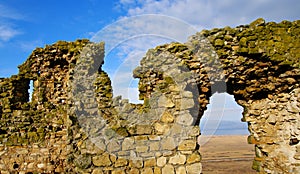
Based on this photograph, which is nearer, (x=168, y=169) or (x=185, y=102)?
(x=168, y=169)

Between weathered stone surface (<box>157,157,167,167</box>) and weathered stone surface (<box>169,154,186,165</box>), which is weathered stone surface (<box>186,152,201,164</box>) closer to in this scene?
weathered stone surface (<box>169,154,186,165</box>)

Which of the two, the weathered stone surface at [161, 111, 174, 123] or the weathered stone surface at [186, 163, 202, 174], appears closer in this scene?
the weathered stone surface at [186, 163, 202, 174]

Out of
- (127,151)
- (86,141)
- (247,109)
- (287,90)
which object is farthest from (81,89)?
(287,90)

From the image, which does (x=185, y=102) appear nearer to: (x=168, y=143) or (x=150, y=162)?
(x=168, y=143)

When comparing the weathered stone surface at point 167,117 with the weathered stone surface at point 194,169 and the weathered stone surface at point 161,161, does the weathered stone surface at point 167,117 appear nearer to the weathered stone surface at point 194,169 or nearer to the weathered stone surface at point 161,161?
the weathered stone surface at point 161,161

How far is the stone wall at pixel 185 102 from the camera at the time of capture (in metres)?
4.89

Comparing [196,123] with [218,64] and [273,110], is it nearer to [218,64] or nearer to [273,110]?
[218,64]

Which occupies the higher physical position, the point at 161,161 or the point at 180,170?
the point at 161,161

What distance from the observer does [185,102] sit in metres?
5.01

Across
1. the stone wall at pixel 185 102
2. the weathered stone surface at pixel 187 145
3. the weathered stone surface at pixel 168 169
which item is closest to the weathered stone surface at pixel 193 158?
the stone wall at pixel 185 102

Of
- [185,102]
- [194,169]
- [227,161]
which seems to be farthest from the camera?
[227,161]

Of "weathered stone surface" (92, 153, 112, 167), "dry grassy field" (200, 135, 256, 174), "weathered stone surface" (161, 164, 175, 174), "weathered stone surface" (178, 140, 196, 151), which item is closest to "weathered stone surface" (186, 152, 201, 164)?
"weathered stone surface" (178, 140, 196, 151)

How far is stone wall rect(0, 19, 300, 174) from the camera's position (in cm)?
489

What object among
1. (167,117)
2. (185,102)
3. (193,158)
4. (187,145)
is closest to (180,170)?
(193,158)
